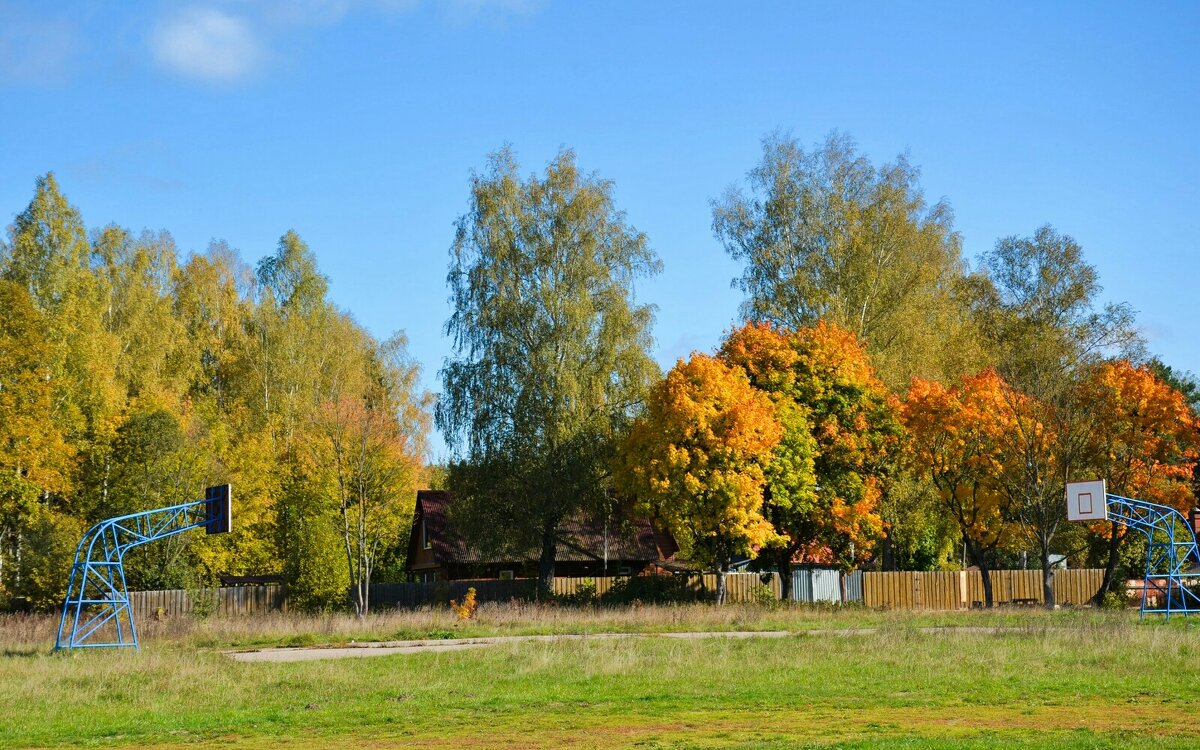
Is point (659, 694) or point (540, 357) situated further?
point (540, 357)

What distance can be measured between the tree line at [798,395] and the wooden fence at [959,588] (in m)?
1.79

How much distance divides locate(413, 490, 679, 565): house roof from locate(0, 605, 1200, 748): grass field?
23.9 meters

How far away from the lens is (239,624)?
125 feet

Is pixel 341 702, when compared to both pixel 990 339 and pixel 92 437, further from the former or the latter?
pixel 990 339

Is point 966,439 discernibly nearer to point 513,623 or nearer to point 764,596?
point 764,596

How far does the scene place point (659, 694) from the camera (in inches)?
802

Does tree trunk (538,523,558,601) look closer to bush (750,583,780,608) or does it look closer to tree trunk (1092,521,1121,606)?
bush (750,583,780,608)

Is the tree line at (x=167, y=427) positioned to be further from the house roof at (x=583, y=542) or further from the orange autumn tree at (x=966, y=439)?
the orange autumn tree at (x=966, y=439)

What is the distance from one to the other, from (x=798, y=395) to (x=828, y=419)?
1.56 metres

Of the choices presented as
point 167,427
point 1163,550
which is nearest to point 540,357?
point 167,427

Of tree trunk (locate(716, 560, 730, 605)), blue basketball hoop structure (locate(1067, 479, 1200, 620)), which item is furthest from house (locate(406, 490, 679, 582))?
blue basketball hoop structure (locate(1067, 479, 1200, 620))

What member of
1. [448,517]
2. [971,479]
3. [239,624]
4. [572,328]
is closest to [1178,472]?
[971,479]

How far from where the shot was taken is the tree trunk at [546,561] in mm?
50094

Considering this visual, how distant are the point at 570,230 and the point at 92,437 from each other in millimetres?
21643
